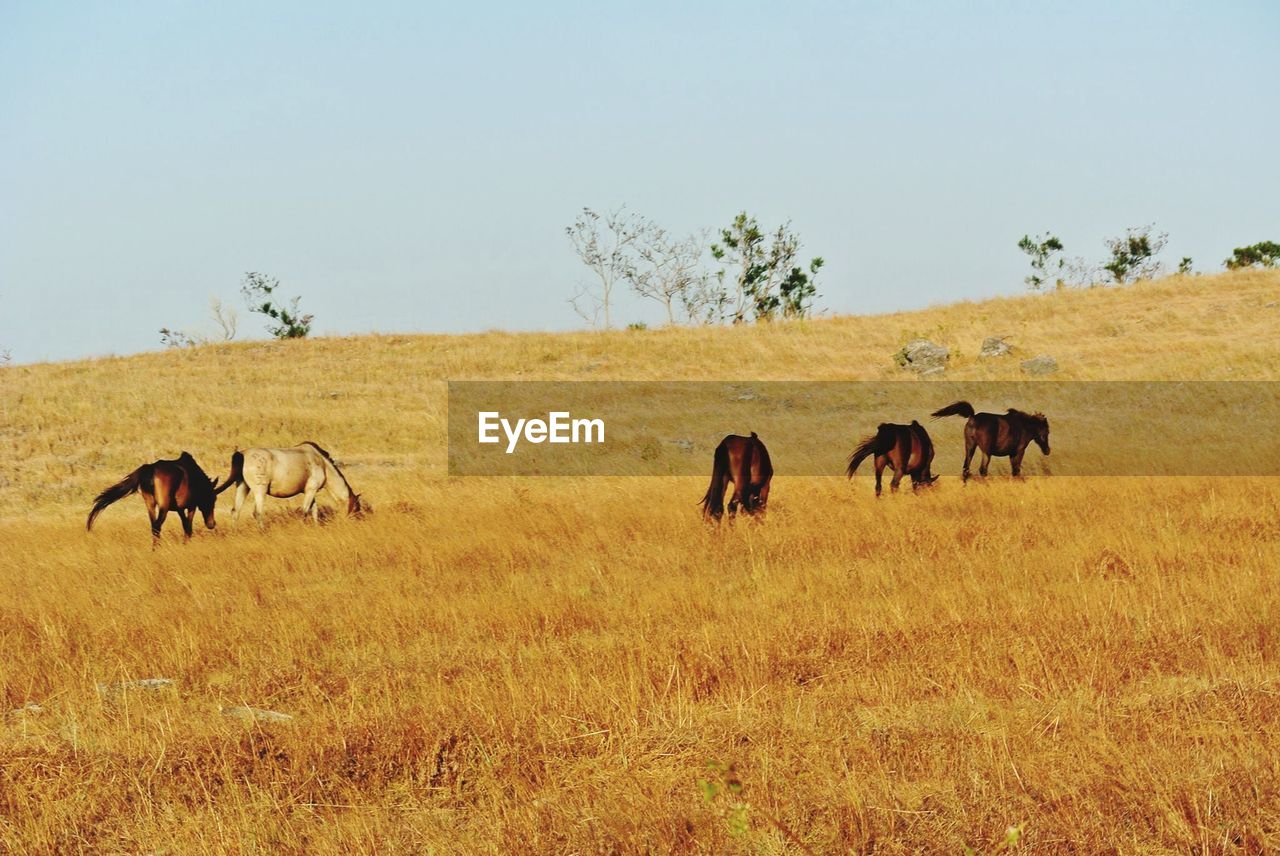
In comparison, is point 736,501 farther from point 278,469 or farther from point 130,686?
point 130,686

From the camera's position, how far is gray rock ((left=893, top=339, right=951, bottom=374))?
36.0m

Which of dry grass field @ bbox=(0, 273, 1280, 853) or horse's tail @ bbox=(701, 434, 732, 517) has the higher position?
horse's tail @ bbox=(701, 434, 732, 517)

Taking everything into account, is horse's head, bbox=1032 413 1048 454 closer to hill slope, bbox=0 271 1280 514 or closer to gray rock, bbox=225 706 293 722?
hill slope, bbox=0 271 1280 514

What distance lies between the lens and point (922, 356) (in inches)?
1431

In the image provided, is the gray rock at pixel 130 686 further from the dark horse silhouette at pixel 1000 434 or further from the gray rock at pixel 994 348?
the gray rock at pixel 994 348

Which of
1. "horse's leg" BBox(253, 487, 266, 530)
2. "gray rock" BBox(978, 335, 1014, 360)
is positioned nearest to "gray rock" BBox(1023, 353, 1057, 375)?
"gray rock" BBox(978, 335, 1014, 360)

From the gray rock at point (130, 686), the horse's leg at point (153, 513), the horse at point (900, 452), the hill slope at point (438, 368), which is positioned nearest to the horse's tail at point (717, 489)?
the horse at point (900, 452)

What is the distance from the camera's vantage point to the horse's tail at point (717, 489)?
14138 millimetres

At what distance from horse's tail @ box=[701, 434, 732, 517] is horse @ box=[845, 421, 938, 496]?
3.07 m

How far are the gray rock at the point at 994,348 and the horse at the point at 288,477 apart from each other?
26.5 metres

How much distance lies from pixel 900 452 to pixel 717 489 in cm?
431

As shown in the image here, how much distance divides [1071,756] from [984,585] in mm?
4237

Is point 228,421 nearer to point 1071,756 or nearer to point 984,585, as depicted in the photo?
point 984,585

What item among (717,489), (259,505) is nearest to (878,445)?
(717,489)
